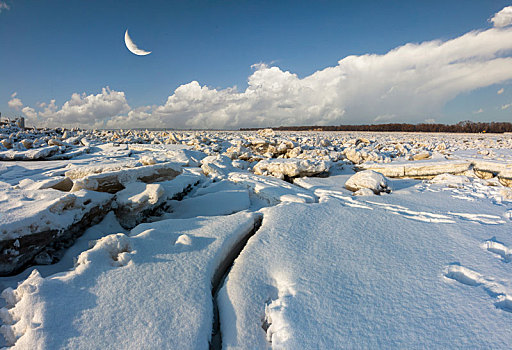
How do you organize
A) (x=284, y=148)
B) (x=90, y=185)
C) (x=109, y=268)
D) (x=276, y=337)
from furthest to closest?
(x=284, y=148) → (x=90, y=185) → (x=109, y=268) → (x=276, y=337)

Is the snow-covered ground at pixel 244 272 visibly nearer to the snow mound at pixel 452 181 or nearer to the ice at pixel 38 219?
the ice at pixel 38 219

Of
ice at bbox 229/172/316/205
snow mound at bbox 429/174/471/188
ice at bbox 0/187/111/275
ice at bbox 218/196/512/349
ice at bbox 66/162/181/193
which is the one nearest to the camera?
ice at bbox 218/196/512/349

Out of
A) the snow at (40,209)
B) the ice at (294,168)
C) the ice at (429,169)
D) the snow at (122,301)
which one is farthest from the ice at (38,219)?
the ice at (429,169)

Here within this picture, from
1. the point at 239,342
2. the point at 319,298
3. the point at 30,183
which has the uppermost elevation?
the point at 30,183

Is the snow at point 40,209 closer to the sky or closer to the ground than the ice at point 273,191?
closer to the sky

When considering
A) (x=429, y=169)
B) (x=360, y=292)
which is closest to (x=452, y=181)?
(x=429, y=169)

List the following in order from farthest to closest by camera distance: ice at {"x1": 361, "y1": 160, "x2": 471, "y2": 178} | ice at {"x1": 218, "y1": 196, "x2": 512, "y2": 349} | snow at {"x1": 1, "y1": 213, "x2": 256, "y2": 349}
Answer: ice at {"x1": 361, "y1": 160, "x2": 471, "y2": 178} → ice at {"x1": 218, "y1": 196, "x2": 512, "y2": 349} → snow at {"x1": 1, "y1": 213, "x2": 256, "y2": 349}

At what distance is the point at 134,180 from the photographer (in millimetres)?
3906

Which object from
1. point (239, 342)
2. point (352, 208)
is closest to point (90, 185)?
point (239, 342)

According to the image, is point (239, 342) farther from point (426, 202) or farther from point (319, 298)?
point (426, 202)

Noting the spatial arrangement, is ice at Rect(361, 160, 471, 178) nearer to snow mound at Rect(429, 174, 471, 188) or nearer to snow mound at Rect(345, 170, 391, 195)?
snow mound at Rect(429, 174, 471, 188)

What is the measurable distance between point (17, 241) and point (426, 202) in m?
5.93

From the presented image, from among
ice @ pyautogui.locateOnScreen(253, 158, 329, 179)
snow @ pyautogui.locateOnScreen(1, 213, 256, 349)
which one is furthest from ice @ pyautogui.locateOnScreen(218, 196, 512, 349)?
ice @ pyautogui.locateOnScreen(253, 158, 329, 179)

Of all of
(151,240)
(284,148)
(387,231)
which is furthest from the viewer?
(284,148)
